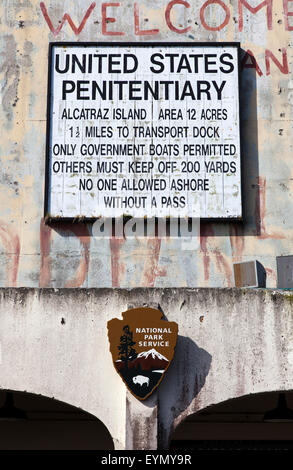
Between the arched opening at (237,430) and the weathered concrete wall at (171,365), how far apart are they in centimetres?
297

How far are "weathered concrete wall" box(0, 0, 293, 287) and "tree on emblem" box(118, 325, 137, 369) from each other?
2.71 metres

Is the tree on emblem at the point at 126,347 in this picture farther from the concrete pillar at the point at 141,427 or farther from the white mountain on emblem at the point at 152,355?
the concrete pillar at the point at 141,427

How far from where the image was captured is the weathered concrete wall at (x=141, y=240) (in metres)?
13.4

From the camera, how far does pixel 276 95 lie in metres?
14.1

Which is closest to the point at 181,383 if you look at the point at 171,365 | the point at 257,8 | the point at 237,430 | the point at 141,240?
the point at 171,365

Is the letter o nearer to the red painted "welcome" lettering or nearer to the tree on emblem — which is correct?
the red painted "welcome" lettering

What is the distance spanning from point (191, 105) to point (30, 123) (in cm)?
254

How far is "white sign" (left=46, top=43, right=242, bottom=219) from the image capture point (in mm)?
13516

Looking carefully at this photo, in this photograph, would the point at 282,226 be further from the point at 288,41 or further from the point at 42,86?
the point at 42,86

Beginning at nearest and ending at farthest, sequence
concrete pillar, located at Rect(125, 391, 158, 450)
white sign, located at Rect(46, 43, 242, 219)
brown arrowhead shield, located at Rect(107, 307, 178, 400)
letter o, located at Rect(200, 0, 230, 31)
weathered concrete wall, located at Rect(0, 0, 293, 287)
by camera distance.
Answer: concrete pillar, located at Rect(125, 391, 158, 450) → brown arrowhead shield, located at Rect(107, 307, 178, 400) → weathered concrete wall, located at Rect(0, 0, 293, 287) → white sign, located at Rect(46, 43, 242, 219) → letter o, located at Rect(200, 0, 230, 31)

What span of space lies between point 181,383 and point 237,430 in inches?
143

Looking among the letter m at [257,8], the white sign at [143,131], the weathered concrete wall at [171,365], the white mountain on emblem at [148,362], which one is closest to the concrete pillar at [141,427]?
the weathered concrete wall at [171,365]

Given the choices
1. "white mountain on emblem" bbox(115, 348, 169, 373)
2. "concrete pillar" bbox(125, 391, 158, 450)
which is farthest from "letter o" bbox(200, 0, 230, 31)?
"concrete pillar" bbox(125, 391, 158, 450)

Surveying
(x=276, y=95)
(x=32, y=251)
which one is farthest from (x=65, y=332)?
(x=276, y=95)
